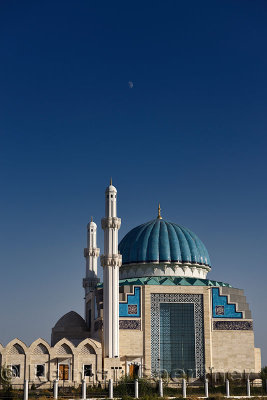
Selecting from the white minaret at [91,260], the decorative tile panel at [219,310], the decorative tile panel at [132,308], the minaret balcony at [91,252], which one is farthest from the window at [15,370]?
the decorative tile panel at [219,310]

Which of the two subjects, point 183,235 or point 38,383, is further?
point 183,235

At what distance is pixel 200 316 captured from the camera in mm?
37938

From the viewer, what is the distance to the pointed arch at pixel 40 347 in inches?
1382

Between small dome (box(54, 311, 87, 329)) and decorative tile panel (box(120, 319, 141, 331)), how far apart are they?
5.85 m

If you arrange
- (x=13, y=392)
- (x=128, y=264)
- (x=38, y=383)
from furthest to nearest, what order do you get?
(x=128, y=264) → (x=38, y=383) → (x=13, y=392)

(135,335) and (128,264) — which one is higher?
(128,264)

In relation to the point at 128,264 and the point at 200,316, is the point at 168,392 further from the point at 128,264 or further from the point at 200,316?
the point at 128,264

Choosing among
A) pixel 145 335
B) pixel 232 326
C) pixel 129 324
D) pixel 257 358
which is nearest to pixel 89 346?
pixel 129 324

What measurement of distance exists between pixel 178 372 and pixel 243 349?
13.6 feet

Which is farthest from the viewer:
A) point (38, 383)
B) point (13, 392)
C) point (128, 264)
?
point (128, 264)

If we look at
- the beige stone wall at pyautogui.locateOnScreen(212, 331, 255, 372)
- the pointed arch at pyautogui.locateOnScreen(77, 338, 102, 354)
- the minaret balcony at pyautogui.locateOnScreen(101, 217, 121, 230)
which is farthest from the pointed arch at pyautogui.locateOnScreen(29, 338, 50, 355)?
the beige stone wall at pyautogui.locateOnScreen(212, 331, 255, 372)

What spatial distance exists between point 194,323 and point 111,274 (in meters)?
5.89

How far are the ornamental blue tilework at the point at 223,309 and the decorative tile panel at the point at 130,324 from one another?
4703mm

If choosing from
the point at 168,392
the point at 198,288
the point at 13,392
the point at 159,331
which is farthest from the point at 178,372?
the point at 13,392
